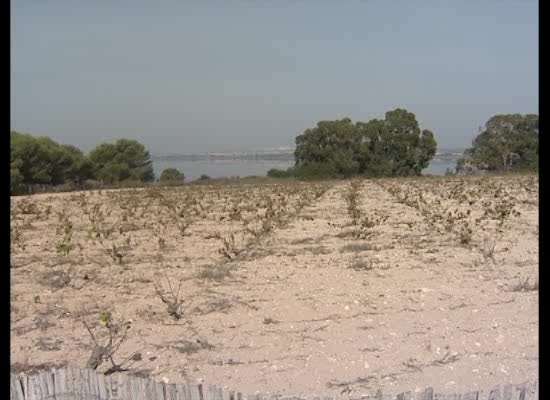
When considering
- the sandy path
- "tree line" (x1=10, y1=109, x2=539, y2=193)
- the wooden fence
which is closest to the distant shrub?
"tree line" (x1=10, y1=109, x2=539, y2=193)

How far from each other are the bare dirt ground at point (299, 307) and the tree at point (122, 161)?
38.7 m

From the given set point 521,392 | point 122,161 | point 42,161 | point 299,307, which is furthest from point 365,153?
point 521,392

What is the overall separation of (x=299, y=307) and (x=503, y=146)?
168 ft

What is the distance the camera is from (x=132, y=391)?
199cm

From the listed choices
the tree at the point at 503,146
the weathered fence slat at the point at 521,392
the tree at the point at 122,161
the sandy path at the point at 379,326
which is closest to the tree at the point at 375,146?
the tree at the point at 503,146

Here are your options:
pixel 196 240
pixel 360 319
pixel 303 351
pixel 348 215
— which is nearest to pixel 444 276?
pixel 360 319

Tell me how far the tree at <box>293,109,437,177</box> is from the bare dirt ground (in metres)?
38.4

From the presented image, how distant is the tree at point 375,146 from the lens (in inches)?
1870

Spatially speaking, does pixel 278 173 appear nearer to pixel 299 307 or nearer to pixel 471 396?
pixel 299 307

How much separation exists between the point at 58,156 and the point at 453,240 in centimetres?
3732

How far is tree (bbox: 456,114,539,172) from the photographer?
1973 inches

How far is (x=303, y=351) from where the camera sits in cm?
395

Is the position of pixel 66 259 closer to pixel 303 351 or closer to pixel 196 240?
pixel 196 240
